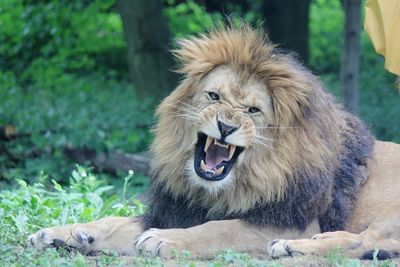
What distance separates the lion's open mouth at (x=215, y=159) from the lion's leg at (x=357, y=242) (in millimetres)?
410

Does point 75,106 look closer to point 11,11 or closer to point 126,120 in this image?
point 126,120

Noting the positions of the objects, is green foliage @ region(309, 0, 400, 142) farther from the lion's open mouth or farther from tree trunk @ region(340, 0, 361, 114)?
the lion's open mouth

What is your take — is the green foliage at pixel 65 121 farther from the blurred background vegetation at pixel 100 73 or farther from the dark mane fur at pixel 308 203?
the dark mane fur at pixel 308 203

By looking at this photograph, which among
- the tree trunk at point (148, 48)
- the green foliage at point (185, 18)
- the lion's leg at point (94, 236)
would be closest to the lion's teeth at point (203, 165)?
the lion's leg at point (94, 236)

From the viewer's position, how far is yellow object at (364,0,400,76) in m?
5.44

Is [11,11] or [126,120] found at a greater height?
[11,11]

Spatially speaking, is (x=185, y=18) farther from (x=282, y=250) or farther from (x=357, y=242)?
(x=282, y=250)

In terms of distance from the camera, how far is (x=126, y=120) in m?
10.6

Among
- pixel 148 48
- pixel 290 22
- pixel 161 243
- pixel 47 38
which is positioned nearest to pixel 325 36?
pixel 290 22

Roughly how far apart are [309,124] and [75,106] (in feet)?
19.9

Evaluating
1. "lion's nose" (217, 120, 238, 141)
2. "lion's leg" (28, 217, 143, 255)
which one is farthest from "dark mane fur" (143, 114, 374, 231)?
"lion's nose" (217, 120, 238, 141)

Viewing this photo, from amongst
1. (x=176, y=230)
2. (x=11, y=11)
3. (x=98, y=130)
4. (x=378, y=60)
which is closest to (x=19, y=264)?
(x=176, y=230)

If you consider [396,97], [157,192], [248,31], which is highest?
[248,31]

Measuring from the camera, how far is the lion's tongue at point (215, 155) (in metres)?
5.10
